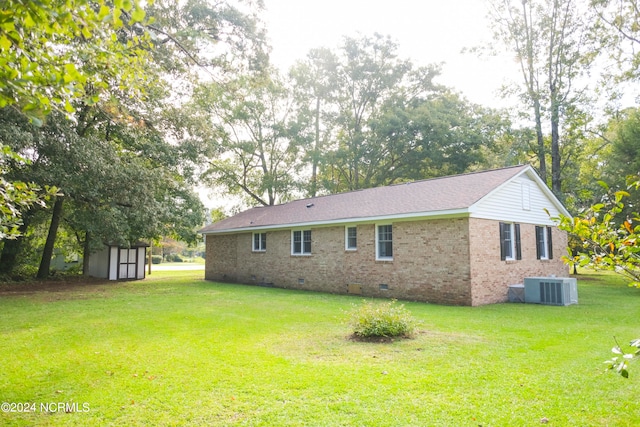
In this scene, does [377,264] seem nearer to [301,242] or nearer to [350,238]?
[350,238]

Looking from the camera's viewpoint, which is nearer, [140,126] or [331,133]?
[140,126]

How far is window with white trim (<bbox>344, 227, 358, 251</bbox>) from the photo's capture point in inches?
643

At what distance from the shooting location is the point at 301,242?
1881cm

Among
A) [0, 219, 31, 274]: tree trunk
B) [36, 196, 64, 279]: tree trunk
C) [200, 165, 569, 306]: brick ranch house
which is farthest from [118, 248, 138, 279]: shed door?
[200, 165, 569, 306]: brick ranch house

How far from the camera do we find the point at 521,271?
1483 centimetres

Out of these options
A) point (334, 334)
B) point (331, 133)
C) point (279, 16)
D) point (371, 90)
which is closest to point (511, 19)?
point (371, 90)

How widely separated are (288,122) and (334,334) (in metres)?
27.4

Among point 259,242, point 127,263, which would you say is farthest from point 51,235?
point 259,242

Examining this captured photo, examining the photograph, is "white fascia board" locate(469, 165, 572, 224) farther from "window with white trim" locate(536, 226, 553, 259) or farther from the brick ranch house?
"window with white trim" locate(536, 226, 553, 259)

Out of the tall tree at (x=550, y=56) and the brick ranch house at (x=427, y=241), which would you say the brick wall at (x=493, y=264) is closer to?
the brick ranch house at (x=427, y=241)

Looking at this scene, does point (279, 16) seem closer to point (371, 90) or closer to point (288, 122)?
point (288, 122)

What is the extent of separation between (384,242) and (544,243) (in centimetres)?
711

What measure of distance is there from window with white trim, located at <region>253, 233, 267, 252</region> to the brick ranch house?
43 cm

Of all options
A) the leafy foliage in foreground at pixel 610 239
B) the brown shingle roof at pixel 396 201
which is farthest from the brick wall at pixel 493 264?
the leafy foliage in foreground at pixel 610 239
